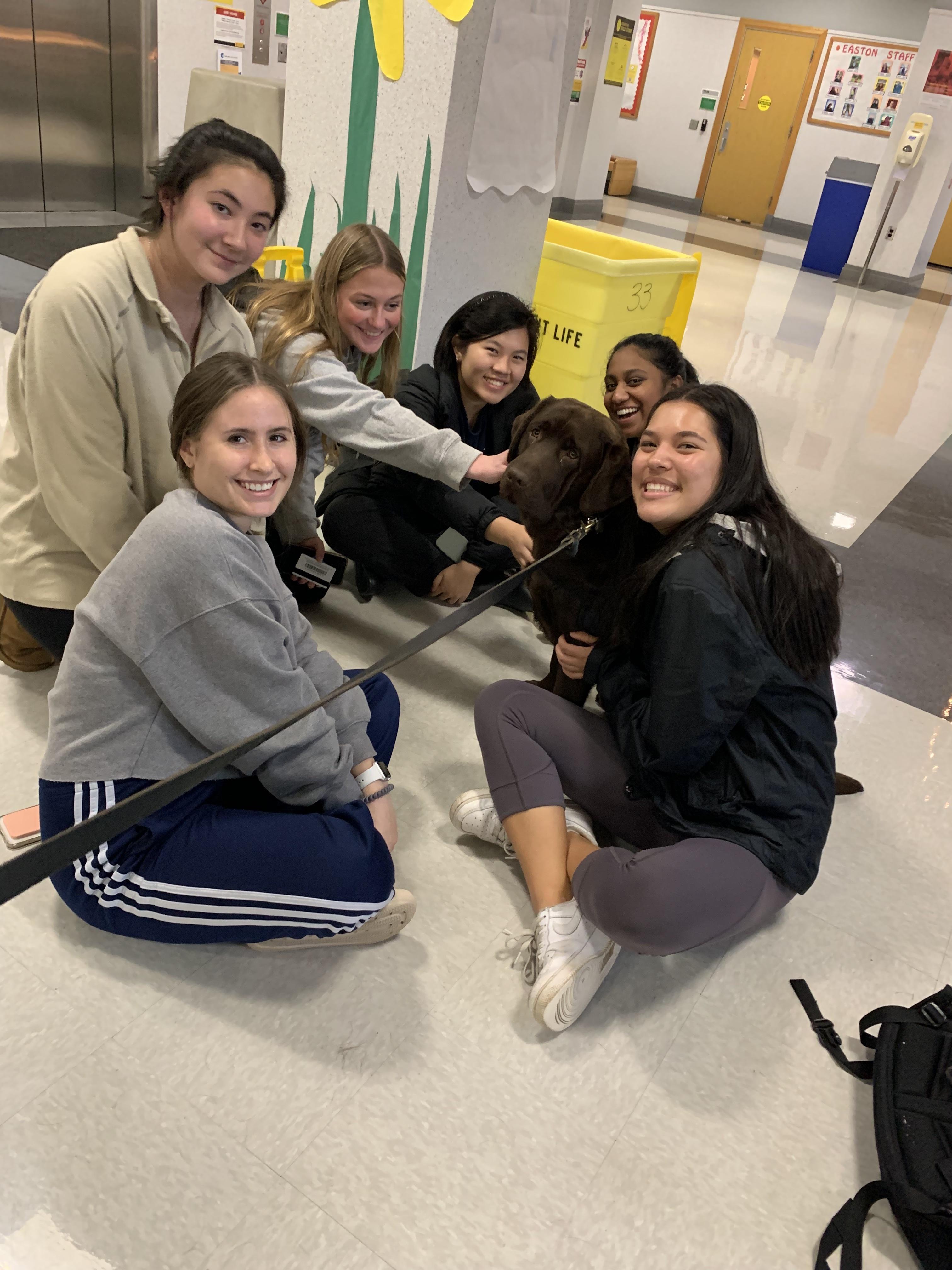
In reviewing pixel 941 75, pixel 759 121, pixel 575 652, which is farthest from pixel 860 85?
pixel 575 652

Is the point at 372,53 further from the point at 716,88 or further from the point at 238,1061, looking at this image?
the point at 716,88

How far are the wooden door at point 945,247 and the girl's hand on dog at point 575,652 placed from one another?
1201cm

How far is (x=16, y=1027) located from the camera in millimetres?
1253

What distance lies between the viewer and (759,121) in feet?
39.9

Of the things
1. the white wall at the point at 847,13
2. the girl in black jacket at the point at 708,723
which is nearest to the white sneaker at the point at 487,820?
the girl in black jacket at the point at 708,723

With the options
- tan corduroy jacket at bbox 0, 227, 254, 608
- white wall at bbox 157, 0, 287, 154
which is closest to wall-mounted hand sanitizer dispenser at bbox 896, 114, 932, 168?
white wall at bbox 157, 0, 287, 154

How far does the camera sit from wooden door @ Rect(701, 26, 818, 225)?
1175 cm

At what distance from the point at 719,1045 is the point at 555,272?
259cm

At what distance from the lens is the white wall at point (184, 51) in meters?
5.20

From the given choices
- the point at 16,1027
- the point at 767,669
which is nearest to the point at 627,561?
the point at 767,669

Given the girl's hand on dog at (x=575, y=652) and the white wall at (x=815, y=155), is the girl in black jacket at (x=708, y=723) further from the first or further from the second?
the white wall at (x=815, y=155)

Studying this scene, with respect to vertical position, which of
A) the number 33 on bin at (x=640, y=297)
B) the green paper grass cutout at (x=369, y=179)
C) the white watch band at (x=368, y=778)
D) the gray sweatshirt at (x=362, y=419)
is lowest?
the white watch band at (x=368, y=778)

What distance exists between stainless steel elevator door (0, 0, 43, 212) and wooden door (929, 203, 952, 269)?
412 inches

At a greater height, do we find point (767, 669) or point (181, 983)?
point (767, 669)
